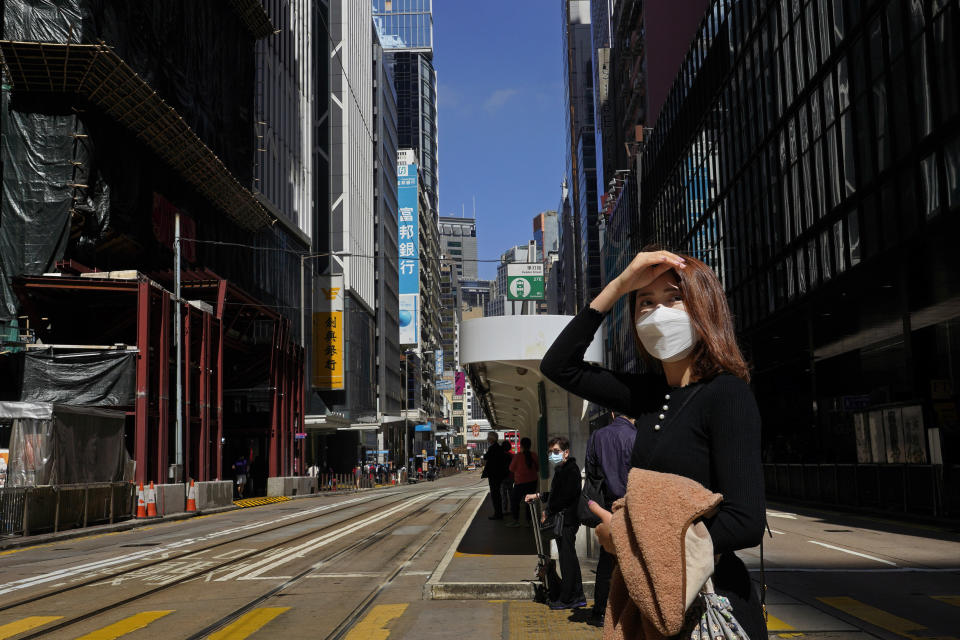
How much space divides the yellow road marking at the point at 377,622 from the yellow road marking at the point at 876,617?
407 centimetres

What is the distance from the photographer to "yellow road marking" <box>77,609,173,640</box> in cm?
817

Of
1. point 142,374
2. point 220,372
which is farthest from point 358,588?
point 220,372

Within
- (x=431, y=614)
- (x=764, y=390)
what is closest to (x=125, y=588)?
(x=431, y=614)

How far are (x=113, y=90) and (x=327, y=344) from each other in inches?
1650

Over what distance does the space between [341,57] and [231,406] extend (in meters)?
40.7

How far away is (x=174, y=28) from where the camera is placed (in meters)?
40.1

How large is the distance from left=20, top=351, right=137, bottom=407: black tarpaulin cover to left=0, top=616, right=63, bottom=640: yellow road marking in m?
23.3

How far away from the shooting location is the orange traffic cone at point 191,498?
31.3m

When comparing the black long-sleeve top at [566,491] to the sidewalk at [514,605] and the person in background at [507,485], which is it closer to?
the sidewalk at [514,605]

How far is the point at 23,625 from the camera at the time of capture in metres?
8.81

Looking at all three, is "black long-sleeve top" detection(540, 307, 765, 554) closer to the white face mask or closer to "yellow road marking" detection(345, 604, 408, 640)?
the white face mask

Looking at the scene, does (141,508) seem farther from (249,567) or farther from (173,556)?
(249,567)

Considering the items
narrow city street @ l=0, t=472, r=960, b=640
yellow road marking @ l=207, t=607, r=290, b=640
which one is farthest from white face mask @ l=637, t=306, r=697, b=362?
yellow road marking @ l=207, t=607, r=290, b=640

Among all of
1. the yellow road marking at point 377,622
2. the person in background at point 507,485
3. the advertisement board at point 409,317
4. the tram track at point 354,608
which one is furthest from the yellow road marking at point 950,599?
the advertisement board at point 409,317
